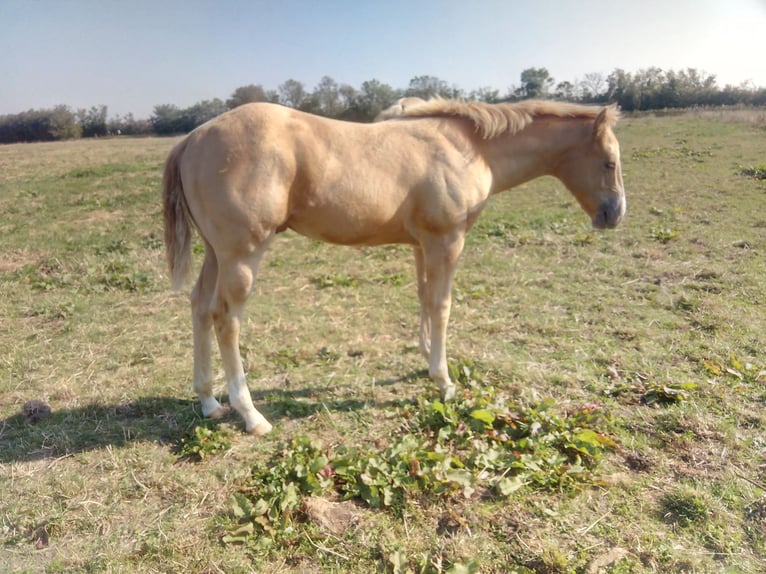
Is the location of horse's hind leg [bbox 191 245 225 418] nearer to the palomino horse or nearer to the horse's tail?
the palomino horse

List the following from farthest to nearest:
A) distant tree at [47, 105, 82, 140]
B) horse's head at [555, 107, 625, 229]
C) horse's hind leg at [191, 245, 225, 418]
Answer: distant tree at [47, 105, 82, 140] → horse's head at [555, 107, 625, 229] → horse's hind leg at [191, 245, 225, 418]

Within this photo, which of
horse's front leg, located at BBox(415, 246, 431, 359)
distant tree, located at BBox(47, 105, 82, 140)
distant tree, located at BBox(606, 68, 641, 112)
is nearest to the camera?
horse's front leg, located at BBox(415, 246, 431, 359)

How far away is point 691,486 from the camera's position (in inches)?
104

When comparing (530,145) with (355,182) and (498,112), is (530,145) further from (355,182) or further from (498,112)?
(355,182)

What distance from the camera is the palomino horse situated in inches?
114

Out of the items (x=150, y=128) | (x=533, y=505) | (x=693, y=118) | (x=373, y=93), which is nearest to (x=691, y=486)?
(x=533, y=505)

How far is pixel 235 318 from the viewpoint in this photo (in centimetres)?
314

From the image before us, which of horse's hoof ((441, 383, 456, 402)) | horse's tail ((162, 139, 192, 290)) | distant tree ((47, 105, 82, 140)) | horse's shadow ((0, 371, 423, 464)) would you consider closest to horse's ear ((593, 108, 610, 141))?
horse's hoof ((441, 383, 456, 402))

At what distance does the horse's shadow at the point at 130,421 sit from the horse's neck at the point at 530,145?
2.02 metres

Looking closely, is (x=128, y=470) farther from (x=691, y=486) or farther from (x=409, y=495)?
(x=691, y=486)

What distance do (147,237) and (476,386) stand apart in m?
6.66

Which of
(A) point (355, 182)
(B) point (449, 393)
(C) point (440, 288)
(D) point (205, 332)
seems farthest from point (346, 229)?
(B) point (449, 393)

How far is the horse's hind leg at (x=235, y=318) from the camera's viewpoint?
3.03 metres

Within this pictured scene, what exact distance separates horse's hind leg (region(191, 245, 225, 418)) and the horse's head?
2862mm
